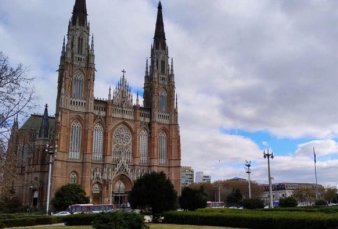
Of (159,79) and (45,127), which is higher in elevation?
(159,79)

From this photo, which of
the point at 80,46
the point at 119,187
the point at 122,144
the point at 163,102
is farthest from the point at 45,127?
the point at 163,102

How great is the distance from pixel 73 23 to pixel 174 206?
2256 inches

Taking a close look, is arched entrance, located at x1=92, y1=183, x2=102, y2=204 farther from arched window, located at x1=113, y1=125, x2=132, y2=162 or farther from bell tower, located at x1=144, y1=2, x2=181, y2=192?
bell tower, located at x1=144, y1=2, x2=181, y2=192

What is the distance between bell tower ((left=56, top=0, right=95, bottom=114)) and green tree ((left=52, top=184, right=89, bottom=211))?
614 inches

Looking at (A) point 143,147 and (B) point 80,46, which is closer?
(B) point 80,46

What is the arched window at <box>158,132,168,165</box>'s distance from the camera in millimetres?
87438

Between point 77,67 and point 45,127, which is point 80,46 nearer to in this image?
point 77,67

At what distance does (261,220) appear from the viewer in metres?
27.6

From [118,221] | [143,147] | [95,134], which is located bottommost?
[118,221]

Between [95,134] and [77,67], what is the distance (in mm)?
13920

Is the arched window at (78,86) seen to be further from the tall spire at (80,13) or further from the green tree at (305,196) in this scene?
the green tree at (305,196)

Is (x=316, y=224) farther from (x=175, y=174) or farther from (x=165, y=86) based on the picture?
(x=165, y=86)

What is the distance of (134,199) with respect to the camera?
1485 inches

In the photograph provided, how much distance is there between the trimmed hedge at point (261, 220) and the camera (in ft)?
79.1
